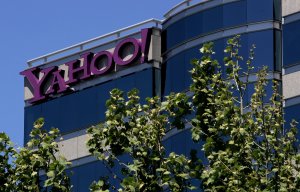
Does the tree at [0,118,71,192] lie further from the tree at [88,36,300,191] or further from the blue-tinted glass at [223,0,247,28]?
the blue-tinted glass at [223,0,247,28]

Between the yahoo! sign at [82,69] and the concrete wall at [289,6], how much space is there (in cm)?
806

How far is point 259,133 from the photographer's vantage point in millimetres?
22656

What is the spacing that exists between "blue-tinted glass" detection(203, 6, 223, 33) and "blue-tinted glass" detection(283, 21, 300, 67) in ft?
11.7

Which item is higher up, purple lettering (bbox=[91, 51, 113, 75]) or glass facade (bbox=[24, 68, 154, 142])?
purple lettering (bbox=[91, 51, 113, 75])

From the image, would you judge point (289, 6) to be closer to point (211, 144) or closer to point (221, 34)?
point (221, 34)

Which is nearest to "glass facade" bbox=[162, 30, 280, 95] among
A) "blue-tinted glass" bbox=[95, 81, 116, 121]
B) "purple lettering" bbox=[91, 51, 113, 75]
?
"purple lettering" bbox=[91, 51, 113, 75]

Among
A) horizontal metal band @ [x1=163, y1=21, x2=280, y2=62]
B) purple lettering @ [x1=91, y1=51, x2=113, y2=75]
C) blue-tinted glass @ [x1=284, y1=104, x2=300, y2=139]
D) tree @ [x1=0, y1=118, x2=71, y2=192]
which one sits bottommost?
tree @ [x1=0, y1=118, x2=71, y2=192]

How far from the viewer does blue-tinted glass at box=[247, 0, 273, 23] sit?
50.4 meters

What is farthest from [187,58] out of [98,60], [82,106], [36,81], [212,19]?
[36,81]

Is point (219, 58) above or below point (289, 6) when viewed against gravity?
below

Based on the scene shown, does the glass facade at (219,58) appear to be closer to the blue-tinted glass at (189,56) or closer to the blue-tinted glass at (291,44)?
the blue-tinted glass at (189,56)

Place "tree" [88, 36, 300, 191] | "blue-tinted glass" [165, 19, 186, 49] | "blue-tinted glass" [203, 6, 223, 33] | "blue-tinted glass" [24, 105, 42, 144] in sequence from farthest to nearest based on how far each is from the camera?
"blue-tinted glass" [24, 105, 42, 144] → "blue-tinted glass" [165, 19, 186, 49] → "blue-tinted glass" [203, 6, 223, 33] → "tree" [88, 36, 300, 191]

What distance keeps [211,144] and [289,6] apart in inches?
1112

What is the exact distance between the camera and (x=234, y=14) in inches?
2016
